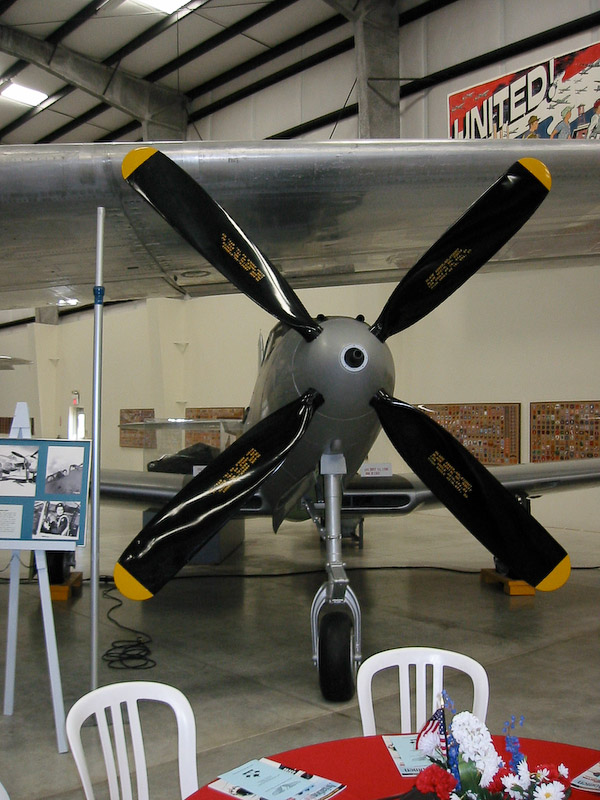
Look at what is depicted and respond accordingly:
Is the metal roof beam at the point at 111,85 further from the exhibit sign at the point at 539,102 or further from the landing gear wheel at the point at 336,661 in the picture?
the landing gear wheel at the point at 336,661

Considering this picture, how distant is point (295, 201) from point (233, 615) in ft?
11.8

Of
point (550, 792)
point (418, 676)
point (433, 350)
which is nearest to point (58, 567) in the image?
point (418, 676)

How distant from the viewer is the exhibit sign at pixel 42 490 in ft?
12.0

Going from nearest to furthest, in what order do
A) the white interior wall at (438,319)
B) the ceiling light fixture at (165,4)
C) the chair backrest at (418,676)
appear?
the chair backrest at (418,676), the white interior wall at (438,319), the ceiling light fixture at (165,4)

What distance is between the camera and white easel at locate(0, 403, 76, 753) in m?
3.43

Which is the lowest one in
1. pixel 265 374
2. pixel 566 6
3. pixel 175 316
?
pixel 265 374

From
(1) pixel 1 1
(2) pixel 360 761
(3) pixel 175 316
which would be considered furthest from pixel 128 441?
(2) pixel 360 761

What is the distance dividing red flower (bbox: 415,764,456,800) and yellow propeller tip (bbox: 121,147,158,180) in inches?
126

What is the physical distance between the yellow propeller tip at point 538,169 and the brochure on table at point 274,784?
3250mm

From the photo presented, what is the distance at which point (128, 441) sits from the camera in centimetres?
1916

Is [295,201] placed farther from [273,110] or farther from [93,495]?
[273,110]

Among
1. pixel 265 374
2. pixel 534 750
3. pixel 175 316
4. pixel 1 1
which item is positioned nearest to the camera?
pixel 534 750

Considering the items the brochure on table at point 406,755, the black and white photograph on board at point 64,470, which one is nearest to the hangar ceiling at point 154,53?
the black and white photograph on board at point 64,470

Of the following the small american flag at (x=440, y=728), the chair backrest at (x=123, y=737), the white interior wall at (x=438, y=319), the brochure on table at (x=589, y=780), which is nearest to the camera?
the small american flag at (x=440, y=728)
